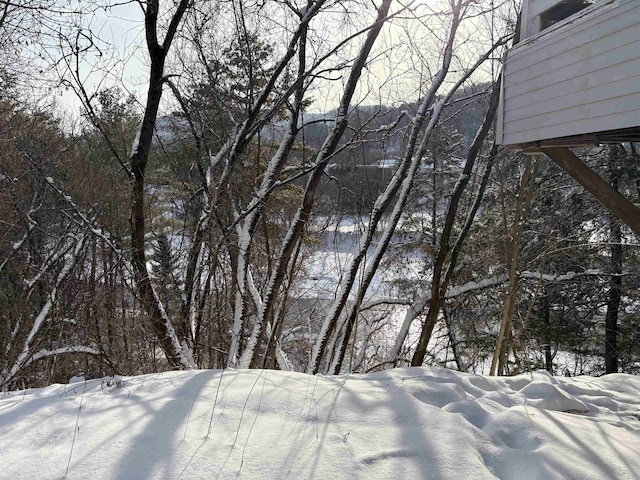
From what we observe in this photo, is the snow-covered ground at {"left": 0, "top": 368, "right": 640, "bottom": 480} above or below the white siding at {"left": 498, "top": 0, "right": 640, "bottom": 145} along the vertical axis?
below

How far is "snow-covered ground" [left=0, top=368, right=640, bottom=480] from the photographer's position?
5.56ft

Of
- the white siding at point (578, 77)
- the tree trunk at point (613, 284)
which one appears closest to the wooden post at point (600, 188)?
the white siding at point (578, 77)

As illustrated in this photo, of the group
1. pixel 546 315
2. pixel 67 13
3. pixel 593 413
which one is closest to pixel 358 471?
pixel 593 413

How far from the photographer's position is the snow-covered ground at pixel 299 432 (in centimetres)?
169

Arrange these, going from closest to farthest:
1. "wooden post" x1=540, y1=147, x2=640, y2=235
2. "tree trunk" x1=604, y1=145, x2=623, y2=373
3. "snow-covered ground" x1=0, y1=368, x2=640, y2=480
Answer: "snow-covered ground" x1=0, y1=368, x2=640, y2=480
"wooden post" x1=540, y1=147, x2=640, y2=235
"tree trunk" x1=604, y1=145, x2=623, y2=373

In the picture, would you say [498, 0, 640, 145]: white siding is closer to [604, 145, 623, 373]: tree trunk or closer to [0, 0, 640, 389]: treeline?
[0, 0, 640, 389]: treeline

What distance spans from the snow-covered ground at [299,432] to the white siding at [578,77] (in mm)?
1752

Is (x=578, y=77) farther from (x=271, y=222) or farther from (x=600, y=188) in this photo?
(x=271, y=222)

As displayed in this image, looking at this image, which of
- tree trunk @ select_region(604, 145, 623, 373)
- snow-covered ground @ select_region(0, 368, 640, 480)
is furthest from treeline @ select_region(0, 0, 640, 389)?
snow-covered ground @ select_region(0, 368, 640, 480)

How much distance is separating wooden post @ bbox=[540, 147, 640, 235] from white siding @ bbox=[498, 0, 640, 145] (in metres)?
0.33

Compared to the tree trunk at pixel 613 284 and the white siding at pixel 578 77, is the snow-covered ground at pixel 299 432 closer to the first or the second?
the white siding at pixel 578 77

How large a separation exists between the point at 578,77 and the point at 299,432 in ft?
8.99

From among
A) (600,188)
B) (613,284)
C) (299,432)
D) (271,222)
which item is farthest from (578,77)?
(613,284)

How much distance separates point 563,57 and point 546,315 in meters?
8.81
